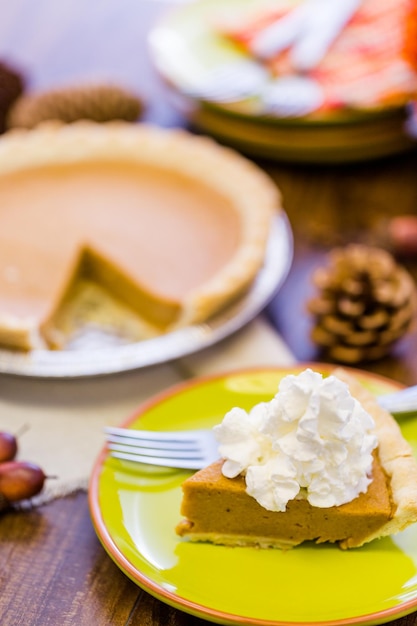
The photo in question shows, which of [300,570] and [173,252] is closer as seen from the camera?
[300,570]

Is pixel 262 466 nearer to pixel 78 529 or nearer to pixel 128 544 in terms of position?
pixel 128 544

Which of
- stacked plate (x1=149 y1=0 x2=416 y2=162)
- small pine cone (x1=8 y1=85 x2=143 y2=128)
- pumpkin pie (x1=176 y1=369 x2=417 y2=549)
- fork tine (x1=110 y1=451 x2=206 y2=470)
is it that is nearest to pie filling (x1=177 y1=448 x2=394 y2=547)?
pumpkin pie (x1=176 y1=369 x2=417 y2=549)

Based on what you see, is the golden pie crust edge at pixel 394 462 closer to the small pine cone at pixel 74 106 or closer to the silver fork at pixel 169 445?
the silver fork at pixel 169 445

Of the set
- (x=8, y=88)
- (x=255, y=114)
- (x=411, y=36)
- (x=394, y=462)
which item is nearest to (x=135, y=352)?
(x=394, y=462)

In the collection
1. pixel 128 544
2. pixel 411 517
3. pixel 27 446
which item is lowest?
pixel 27 446

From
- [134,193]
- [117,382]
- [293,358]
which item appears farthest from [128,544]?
[134,193]

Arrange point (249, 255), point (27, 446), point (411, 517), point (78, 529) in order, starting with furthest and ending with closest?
point (249, 255) < point (27, 446) < point (78, 529) < point (411, 517)
